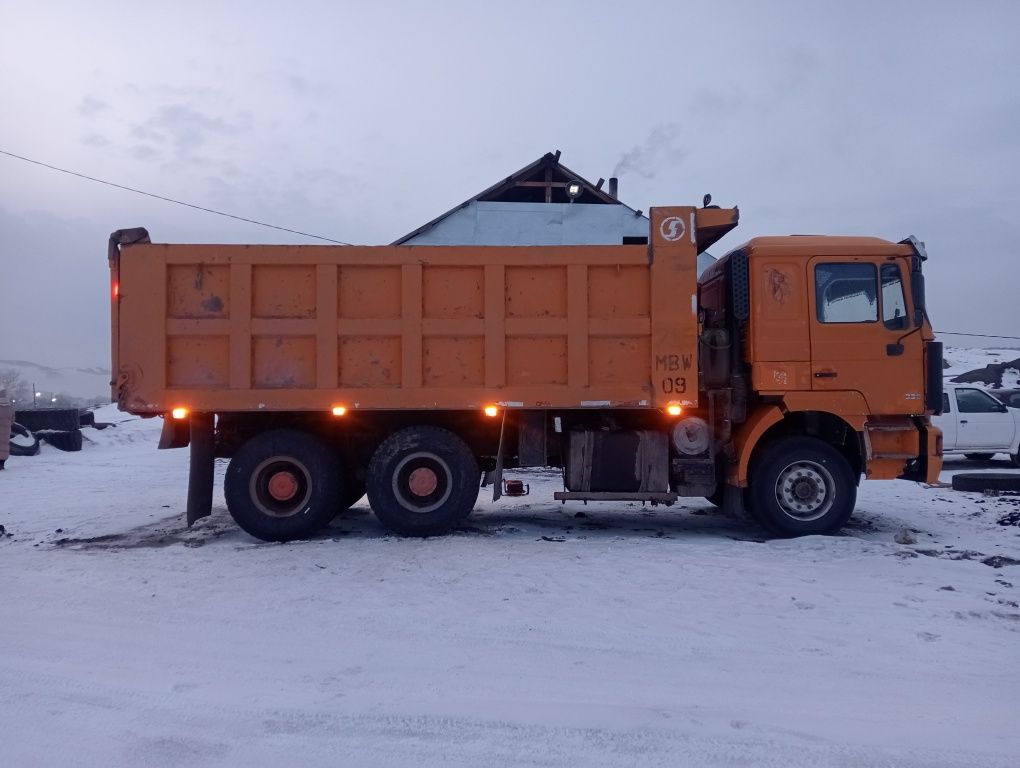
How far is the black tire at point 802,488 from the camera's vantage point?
739 cm

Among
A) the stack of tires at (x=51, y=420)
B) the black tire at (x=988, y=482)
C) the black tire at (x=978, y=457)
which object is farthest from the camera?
Answer: the stack of tires at (x=51, y=420)

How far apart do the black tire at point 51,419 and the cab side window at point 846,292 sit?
1804 centimetres

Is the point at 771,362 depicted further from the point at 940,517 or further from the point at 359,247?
the point at 359,247

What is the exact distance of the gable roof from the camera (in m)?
18.0

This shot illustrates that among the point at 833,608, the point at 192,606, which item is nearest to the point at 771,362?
the point at 833,608

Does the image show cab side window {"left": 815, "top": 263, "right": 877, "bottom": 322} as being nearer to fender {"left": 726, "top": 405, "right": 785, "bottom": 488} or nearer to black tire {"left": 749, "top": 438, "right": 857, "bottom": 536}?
fender {"left": 726, "top": 405, "right": 785, "bottom": 488}

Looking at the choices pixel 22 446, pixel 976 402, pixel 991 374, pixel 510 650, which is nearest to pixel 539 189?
pixel 976 402

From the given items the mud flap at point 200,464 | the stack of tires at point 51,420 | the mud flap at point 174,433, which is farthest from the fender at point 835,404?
the stack of tires at point 51,420

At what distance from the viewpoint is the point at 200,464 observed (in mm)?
7586

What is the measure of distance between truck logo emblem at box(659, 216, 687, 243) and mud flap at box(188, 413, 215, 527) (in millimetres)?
4949

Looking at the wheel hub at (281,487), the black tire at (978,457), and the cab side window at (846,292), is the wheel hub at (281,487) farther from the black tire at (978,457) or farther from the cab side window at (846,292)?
the black tire at (978,457)

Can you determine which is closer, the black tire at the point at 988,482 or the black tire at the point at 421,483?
the black tire at the point at 421,483

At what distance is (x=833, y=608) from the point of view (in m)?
4.98

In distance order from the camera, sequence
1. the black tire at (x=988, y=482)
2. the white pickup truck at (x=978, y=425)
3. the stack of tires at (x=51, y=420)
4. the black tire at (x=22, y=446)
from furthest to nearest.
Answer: the stack of tires at (x=51, y=420)
the black tire at (x=22, y=446)
the white pickup truck at (x=978, y=425)
the black tire at (x=988, y=482)
